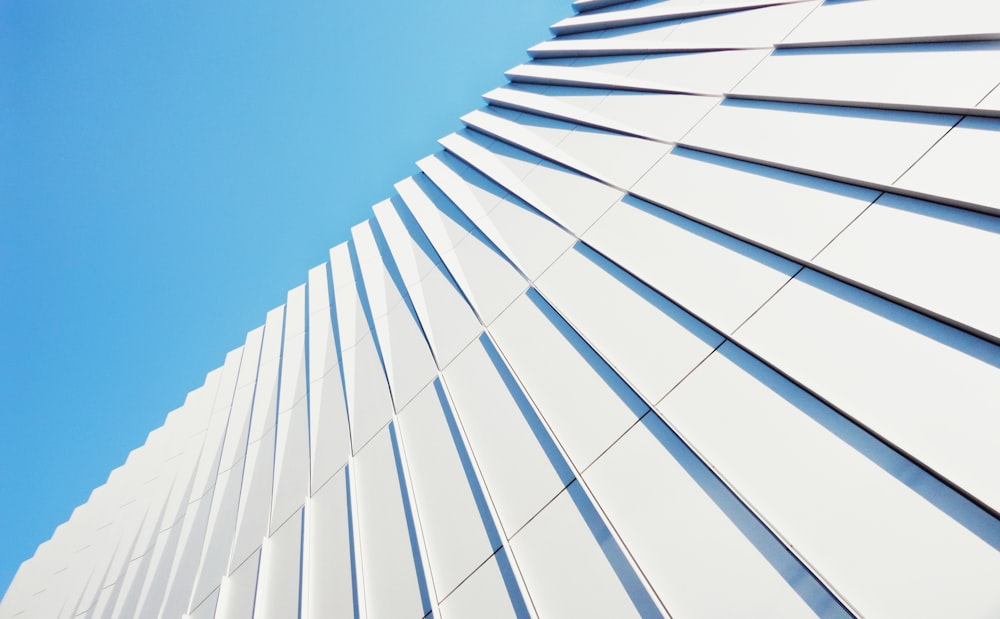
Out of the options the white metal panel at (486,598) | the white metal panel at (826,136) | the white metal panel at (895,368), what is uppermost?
the white metal panel at (826,136)

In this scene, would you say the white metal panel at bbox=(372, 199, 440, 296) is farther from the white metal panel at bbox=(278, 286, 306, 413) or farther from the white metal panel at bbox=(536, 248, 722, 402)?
the white metal panel at bbox=(536, 248, 722, 402)

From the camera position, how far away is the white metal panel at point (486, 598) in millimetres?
4914

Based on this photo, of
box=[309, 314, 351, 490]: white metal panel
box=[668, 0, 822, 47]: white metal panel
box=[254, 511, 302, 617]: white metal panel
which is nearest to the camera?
box=[254, 511, 302, 617]: white metal panel

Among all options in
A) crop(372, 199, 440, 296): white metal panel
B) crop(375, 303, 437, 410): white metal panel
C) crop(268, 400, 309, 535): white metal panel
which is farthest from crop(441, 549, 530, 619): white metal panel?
crop(372, 199, 440, 296): white metal panel

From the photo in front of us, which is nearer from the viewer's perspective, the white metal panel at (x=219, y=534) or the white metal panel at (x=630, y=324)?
the white metal panel at (x=630, y=324)

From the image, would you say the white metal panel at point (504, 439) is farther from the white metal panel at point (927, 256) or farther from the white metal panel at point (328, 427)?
the white metal panel at point (927, 256)

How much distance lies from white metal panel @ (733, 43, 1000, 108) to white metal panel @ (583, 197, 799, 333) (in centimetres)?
264

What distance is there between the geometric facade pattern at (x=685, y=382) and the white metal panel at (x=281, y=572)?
53mm

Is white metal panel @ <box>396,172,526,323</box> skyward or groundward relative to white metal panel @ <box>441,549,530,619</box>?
skyward

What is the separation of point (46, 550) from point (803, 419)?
1055 inches

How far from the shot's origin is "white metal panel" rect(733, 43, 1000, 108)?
5.50 meters

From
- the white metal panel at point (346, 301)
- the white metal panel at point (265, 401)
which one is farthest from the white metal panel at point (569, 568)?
the white metal panel at point (265, 401)

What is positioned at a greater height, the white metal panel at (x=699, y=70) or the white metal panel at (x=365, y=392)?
the white metal panel at (x=699, y=70)

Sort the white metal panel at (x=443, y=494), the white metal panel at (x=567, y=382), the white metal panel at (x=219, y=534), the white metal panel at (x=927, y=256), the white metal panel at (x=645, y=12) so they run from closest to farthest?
the white metal panel at (x=927, y=256) → the white metal panel at (x=567, y=382) → the white metal panel at (x=443, y=494) → the white metal panel at (x=219, y=534) → the white metal panel at (x=645, y=12)
